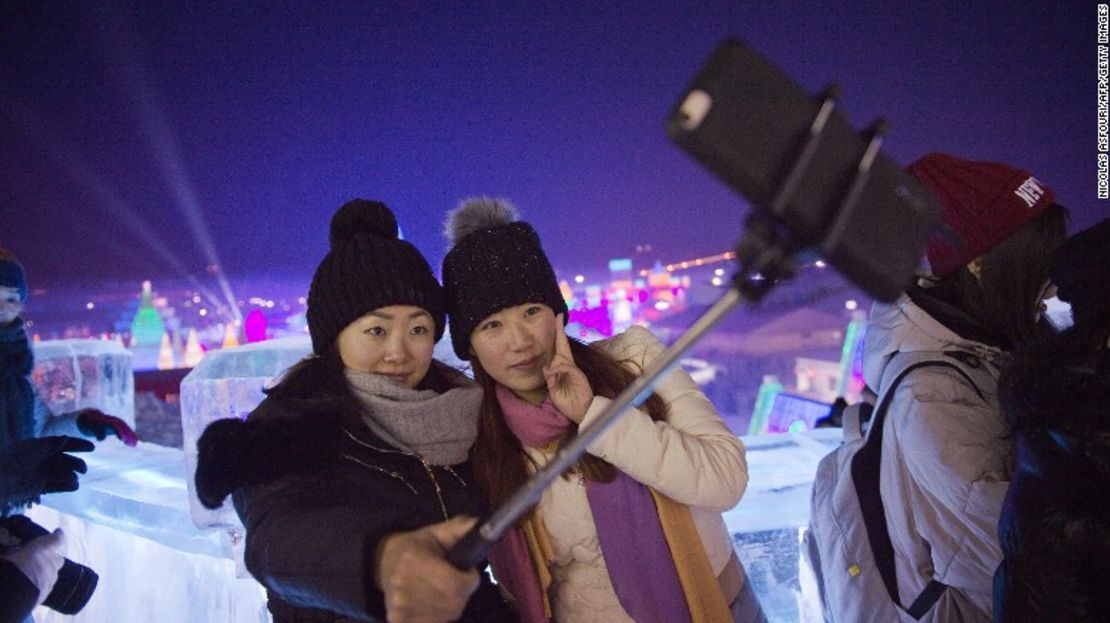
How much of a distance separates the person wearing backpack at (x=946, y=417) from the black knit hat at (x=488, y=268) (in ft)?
3.38

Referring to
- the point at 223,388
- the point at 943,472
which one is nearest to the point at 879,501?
the point at 943,472

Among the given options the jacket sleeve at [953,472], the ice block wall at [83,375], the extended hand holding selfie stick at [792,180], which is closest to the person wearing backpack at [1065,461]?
the jacket sleeve at [953,472]

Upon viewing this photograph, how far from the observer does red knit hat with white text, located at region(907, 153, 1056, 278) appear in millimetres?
1642

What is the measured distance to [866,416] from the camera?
1987 millimetres

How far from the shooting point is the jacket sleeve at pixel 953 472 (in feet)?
4.78

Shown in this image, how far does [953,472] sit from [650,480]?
2.53 ft

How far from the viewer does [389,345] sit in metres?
1.54

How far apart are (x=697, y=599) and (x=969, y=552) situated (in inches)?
28.8

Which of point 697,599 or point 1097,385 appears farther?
point 697,599

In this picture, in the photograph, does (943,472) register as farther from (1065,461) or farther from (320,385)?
(320,385)

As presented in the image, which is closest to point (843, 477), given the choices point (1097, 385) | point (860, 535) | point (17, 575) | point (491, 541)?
point (860, 535)

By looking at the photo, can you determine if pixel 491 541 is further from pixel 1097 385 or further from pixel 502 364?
Answer: pixel 1097 385

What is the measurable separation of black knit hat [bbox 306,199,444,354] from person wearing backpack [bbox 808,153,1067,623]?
1353mm

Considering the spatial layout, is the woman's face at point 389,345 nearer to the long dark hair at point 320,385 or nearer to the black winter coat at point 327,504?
the long dark hair at point 320,385
